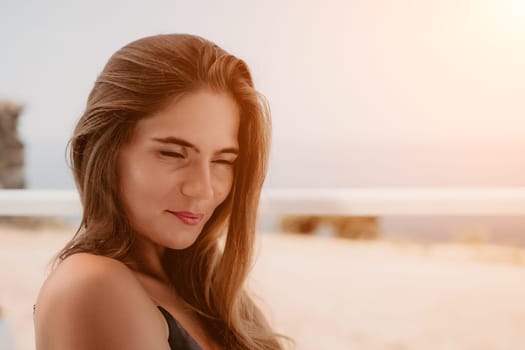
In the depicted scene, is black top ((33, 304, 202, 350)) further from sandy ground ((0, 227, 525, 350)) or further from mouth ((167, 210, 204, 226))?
sandy ground ((0, 227, 525, 350))

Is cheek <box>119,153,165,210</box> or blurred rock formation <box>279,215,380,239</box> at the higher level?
cheek <box>119,153,165,210</box>

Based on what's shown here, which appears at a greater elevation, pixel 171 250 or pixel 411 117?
pixel 411 117

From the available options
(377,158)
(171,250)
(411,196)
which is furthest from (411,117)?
(171,250)

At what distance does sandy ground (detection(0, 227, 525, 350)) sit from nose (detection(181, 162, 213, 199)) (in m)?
0.76

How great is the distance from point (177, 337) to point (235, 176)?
1.05 ft

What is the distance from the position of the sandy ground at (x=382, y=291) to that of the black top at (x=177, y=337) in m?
0.85

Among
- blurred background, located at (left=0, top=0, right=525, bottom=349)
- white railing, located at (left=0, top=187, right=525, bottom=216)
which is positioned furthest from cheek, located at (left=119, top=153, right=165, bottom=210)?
blurred background, located at (left=0, top=0, right=525, bottom=349)

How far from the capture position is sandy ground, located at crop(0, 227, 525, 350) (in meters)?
1.85

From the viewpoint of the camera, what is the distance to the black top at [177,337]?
0.98 m

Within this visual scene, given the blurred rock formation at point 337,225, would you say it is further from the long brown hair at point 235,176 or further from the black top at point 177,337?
the black top at point 177,337

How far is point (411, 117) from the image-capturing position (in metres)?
1.92

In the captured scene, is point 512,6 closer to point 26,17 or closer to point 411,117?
point 411,117

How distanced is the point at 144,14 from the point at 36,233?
0.72 meters

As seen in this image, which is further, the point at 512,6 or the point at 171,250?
the point at 512,6
